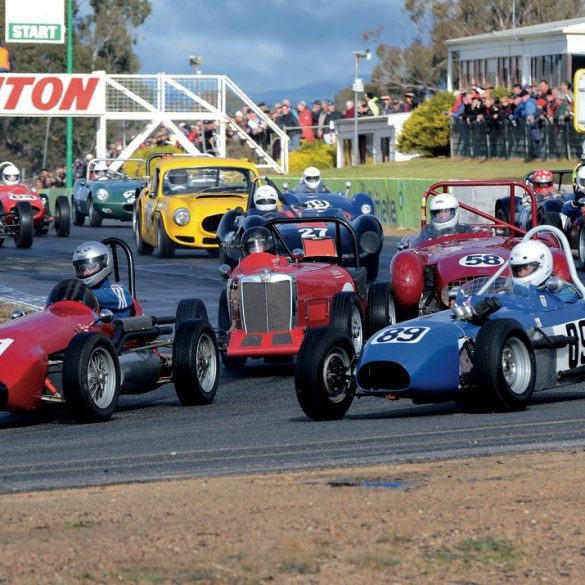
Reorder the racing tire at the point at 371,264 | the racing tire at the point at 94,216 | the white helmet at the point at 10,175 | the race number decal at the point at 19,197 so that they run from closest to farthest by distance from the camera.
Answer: the racing tire at the point at 371,264
the race number decal at the point at 19,197
the white helmet at the point at 10,175
the racing tire at the point at 94,216

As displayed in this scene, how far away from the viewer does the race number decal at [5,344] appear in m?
10.8

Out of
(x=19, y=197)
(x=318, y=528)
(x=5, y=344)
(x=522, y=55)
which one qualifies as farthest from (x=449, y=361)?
(x=522, y=55)

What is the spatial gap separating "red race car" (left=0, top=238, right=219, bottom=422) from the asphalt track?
0.19 m

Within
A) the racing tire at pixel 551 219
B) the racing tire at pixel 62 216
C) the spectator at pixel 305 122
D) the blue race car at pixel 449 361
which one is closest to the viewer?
the blue race car at pixel 449 361

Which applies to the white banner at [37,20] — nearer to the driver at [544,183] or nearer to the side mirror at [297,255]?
the driver at [544,183]

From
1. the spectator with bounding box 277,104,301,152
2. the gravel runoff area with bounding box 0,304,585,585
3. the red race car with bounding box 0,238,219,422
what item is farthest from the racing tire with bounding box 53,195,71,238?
the gravel runoff area with bounding box 0,304,585,585

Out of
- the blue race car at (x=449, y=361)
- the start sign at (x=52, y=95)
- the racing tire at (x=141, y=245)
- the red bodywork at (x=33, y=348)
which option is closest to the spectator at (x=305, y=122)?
the start sign at (x=52, y=95)

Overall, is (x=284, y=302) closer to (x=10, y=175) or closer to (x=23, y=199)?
(x=23, y=199)

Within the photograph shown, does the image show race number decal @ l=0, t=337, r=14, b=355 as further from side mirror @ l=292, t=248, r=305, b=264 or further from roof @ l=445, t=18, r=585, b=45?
roof @ l=445, t=18, r=585, b=45

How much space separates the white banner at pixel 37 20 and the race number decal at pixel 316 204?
105 ft

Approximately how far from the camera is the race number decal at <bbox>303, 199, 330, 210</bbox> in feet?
77.8

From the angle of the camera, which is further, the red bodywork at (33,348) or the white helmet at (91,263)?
the white helmet at (91,263)

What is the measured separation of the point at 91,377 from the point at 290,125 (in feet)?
135

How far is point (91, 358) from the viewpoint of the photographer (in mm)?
10711
